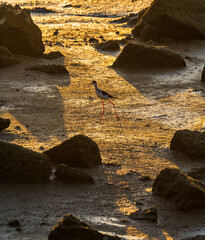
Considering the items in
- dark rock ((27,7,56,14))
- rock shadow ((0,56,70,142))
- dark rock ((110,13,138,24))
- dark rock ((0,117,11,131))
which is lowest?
dark rock ((27,7,56,14))

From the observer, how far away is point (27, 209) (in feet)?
17.5

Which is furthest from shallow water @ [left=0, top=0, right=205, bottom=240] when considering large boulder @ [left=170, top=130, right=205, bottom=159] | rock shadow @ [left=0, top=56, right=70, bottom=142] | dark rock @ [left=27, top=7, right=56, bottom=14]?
dark rock @ [left=27, top=7, right=56, bottom=14]

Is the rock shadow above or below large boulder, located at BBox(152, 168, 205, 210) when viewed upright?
below

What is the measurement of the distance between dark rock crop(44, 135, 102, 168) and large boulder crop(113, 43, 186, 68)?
257 inches

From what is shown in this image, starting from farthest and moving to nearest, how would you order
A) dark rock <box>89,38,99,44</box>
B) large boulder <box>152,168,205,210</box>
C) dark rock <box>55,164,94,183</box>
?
dark rock <box>89,38,99,44</box> < dark rock <box>55,164,94,183</box> < large boulder <box>152,168,205,210</box>

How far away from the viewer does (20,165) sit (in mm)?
5914

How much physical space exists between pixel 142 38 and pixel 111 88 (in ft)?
17.2

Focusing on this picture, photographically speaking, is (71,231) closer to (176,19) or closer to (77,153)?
(77,153)

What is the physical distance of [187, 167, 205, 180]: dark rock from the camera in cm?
664

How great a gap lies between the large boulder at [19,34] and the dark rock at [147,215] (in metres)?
8.91

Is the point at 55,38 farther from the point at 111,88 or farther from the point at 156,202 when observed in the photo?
the point at 156,202

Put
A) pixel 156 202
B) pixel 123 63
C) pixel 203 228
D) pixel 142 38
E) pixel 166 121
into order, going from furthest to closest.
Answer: pixel 142 38 < pixel 123 63 < pixel 166 121 < pixel 156 202 < pixel 203 228

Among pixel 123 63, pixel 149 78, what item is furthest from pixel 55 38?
pixel 149 78

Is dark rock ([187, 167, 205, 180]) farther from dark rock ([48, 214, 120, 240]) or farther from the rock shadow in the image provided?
dark rock ([48, 214, 120, 240])
